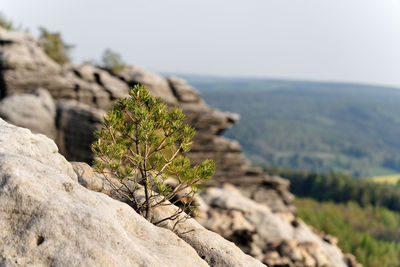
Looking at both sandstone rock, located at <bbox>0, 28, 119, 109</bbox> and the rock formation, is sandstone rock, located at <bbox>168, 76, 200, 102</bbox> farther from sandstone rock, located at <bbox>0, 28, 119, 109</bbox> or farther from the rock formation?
the rock formation

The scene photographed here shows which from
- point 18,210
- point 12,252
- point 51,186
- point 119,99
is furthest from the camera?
point 119,99

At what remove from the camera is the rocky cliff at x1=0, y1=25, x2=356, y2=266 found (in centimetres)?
3247

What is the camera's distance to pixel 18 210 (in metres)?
7.10

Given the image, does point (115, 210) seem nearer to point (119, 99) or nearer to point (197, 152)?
point (119, 99)

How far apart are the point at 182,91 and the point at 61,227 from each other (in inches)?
1800

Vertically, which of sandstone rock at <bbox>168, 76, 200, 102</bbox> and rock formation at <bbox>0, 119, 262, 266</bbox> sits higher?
rock formation at <bbox>0, 119, 262, 266</bbox>

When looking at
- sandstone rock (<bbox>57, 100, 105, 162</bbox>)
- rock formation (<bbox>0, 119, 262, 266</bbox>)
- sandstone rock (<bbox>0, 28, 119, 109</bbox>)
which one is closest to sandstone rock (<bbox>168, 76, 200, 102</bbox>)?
sandstone rock (<bbox>0, 28, 119, 109</bbox>)

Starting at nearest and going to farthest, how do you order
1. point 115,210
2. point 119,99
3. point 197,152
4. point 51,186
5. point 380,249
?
point 51,186 → point 115,210 → point 119,99 → point 197,152 → point 380,249

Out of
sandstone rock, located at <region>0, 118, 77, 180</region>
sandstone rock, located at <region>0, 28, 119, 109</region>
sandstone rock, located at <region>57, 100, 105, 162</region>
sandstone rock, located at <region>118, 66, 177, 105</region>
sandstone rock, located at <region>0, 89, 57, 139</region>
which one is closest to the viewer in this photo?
sandstone rock, located at <region>0, 118, 77, 180</region>

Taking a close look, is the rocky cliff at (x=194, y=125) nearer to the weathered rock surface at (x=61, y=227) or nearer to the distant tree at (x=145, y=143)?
the distant tree at (x=145, y=143)

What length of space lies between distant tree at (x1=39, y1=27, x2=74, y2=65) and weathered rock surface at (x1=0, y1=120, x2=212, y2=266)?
51.0 meters

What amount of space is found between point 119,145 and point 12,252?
373cm

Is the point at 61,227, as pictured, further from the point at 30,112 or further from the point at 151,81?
the point at 151,81

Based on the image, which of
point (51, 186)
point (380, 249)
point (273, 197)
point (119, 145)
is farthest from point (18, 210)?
point (380, 249)
